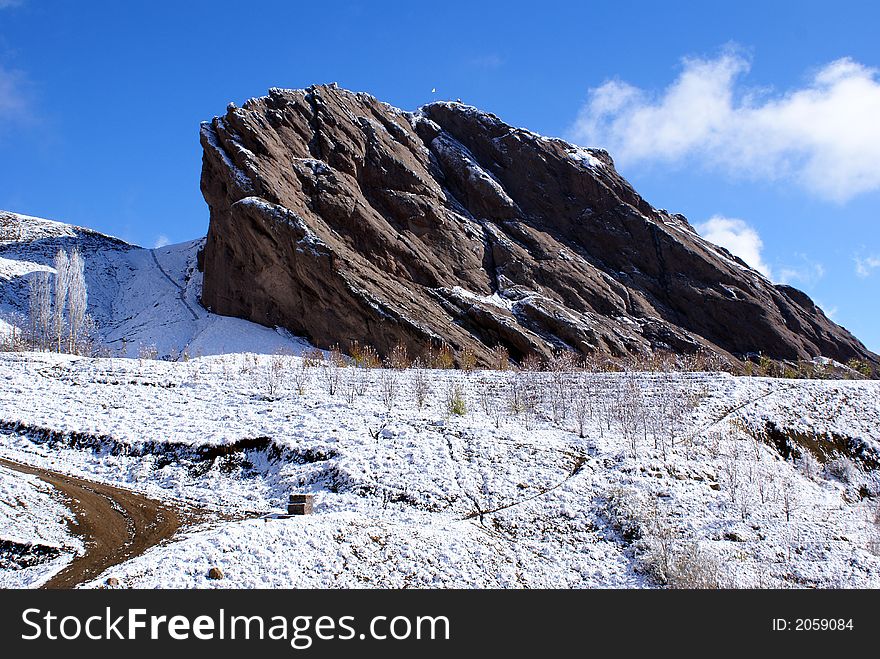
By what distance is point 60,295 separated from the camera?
35.1 meters

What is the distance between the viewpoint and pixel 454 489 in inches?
501

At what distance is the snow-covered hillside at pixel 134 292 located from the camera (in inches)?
1266

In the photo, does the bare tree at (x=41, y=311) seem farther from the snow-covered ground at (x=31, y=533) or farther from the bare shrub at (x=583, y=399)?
the bare shrub at (x=583, y=399)

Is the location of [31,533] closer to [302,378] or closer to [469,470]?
[469,470]

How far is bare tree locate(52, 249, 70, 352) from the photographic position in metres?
32.9

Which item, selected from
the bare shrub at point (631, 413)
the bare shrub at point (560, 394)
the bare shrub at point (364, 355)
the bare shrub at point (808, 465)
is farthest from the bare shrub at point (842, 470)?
the bare shrub at point (364, 355)

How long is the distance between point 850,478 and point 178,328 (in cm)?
3148

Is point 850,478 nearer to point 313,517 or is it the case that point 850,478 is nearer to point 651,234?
point 313,517

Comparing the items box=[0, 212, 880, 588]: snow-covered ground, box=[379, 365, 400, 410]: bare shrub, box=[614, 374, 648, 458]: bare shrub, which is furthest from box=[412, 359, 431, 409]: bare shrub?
box=[614, 374, 648, 458]: bare shrub

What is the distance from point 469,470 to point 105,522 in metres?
7.05

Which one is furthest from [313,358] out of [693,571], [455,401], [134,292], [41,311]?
[693,571]

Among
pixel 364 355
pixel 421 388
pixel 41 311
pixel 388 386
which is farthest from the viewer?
pixel 41 311
